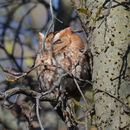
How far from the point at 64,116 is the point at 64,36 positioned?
2.05 ft

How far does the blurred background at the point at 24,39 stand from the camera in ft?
15.9

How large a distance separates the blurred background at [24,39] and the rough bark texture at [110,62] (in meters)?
1.12

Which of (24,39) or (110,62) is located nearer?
(110,62)

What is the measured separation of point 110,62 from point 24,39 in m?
3.74

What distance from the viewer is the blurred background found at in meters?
4.83

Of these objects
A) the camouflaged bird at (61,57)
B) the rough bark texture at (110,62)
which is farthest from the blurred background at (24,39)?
the rough bark texture at (110,62)

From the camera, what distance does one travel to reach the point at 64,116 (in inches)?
139

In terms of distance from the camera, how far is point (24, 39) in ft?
21.5

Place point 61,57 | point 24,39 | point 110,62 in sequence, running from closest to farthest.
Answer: point 110,62
point 61,57
point 24,39

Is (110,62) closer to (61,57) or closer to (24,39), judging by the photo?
(61,57)

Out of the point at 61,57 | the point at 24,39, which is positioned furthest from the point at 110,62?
the point at 24,39

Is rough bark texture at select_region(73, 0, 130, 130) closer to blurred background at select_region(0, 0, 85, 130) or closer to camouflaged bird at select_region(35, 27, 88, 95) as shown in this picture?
camouflaged bird at select_region(35, 27, 88, 95)

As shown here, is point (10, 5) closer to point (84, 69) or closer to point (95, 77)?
point (84, 69)

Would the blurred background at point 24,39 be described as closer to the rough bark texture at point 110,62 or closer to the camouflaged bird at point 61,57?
the camouflaged bird at point 61,57
